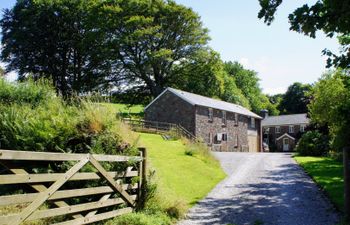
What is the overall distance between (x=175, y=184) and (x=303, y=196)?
503cm

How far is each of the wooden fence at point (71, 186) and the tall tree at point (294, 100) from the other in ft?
298

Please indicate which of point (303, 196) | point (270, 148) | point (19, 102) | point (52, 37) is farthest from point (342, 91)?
point (270, 148)

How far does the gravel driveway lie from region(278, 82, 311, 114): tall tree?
266 feet

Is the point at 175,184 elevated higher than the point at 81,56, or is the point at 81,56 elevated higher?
the point at 81,56

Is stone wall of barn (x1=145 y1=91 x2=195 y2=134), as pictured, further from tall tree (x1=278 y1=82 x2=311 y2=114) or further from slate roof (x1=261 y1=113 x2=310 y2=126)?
tall tree (x1=278 y1=82 x2=311 y2=114)

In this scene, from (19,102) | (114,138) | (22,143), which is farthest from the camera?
(19,102)

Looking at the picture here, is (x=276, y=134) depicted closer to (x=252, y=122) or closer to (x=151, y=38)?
(x=252, y=122)

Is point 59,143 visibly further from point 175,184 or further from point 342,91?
point 342,91

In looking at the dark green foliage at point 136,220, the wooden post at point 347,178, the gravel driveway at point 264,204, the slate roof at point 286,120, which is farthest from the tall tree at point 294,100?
the dark green foliage at point 136,220

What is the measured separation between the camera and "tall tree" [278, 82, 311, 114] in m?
96.3

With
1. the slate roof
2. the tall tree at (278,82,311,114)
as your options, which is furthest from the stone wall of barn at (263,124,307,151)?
the tall tree at (278,82,311,114)

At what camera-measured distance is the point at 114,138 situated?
1032 cm

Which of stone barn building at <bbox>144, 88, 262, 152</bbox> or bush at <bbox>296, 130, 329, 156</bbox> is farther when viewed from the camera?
stone barn building at <bbox>144, 88, 262, 152</bbox>

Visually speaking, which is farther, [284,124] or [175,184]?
[284,124]
